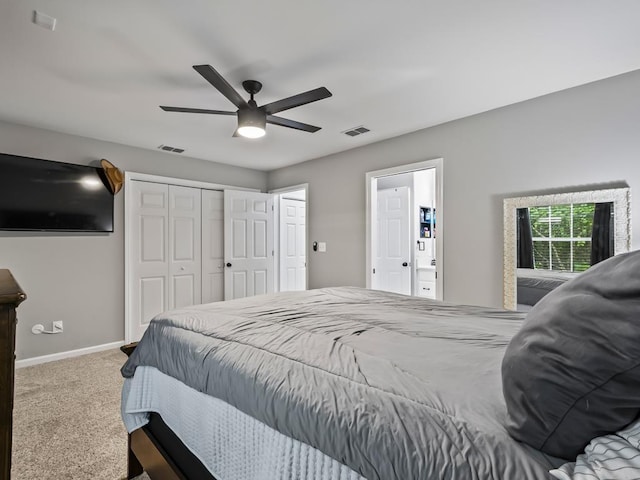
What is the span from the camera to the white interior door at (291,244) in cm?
538

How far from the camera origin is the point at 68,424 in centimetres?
219

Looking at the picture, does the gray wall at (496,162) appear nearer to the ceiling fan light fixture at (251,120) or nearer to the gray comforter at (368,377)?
the gray comforter at (368,377)

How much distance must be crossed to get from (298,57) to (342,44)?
30cm

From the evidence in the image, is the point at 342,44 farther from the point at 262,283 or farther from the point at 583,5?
the point at 262,283

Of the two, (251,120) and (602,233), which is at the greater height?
(251,120)

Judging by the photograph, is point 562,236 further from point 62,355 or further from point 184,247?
point 62,355

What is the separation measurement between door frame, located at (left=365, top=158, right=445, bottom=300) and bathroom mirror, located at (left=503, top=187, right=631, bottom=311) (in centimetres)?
59

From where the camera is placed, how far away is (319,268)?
4.48m

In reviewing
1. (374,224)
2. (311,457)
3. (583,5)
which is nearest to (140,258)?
(374,224)

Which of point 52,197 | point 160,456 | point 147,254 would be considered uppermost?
point 52,197

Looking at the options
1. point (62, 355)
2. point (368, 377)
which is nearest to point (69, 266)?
point (62, 355)

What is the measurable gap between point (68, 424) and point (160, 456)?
1299 mm

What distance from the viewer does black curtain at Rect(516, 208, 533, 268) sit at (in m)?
2.63

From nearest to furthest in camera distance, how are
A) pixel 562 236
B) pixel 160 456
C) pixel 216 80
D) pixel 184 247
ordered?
pixel 160 456 < pixel 216 80 < pixel 562 236 < pixel 184 247
